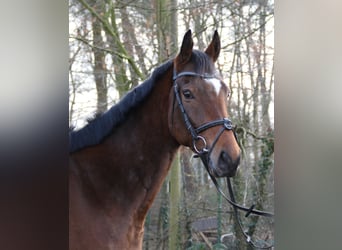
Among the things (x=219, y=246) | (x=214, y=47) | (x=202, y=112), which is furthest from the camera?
(x=219, y=246)

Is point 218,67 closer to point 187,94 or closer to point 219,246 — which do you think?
point 187,94

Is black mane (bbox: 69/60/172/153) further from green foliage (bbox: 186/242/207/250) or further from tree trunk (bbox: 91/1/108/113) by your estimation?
green foliage (bbox: 186/242/207/250)

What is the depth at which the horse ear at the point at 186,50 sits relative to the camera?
1.32 meters

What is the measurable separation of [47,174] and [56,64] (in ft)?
0.54

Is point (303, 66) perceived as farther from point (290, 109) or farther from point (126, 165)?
point (126, 165)

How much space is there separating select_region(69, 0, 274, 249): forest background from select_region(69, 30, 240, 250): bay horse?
0.11m

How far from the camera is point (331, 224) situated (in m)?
0.90

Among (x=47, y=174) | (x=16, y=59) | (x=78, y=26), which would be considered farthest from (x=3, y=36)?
(x=78, y=26)

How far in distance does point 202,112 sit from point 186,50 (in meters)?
0.22

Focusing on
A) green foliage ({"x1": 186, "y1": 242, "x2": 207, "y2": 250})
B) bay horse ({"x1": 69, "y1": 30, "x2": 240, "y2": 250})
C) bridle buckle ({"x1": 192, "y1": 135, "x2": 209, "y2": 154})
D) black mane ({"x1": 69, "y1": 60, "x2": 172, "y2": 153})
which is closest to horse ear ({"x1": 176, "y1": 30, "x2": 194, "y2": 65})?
bay horse ({"x1": 69, "y1": 30, "x2": 240, "y2": 250})

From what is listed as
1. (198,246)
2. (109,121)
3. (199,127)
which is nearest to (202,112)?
(199,127)

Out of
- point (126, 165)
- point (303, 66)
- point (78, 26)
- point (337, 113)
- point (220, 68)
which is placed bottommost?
point (126, 165)

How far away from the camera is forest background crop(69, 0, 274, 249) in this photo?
1.44 metres

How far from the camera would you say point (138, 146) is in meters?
1.32
